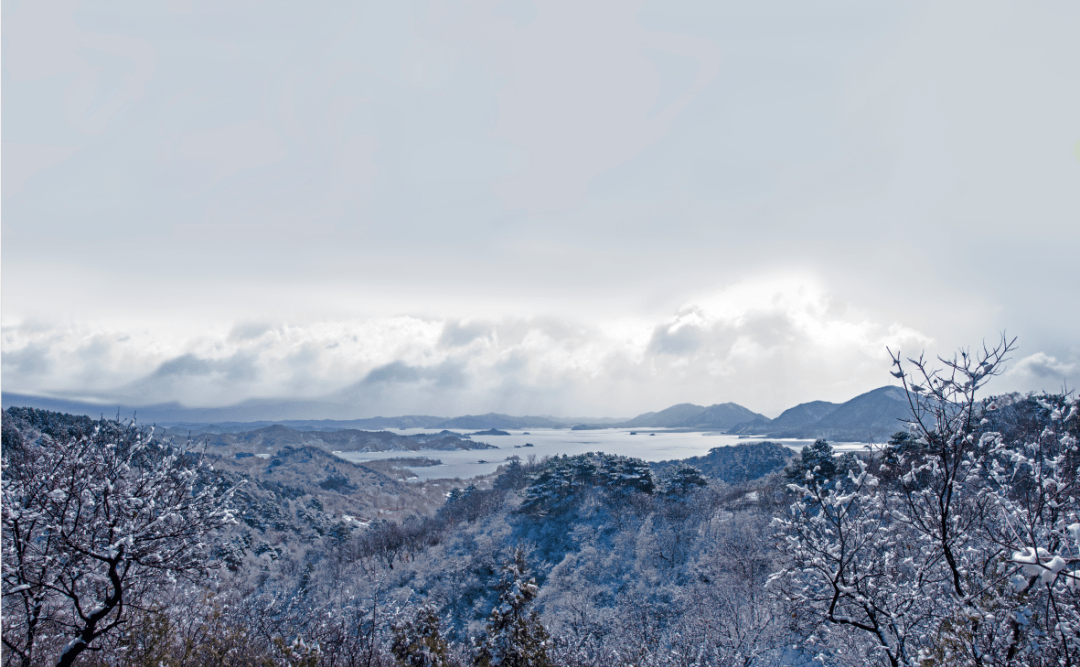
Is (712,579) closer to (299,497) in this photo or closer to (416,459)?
(299,497)

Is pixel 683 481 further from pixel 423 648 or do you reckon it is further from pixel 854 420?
pixel 854 420

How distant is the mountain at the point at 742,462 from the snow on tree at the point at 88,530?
58626 millimetres

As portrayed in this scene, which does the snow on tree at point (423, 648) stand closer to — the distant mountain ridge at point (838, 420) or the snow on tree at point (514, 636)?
the snow on tree at point (514, 636)

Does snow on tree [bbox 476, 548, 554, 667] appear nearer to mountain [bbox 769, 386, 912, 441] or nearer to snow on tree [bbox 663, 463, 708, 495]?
snow on tree [bbox 663, 463, 708, 495]

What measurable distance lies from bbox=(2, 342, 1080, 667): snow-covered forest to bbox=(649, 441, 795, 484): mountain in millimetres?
13874

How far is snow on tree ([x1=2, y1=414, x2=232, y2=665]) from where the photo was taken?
8570mm

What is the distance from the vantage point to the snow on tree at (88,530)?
8.57m

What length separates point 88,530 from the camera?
29.7 feet

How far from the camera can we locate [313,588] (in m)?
40.0

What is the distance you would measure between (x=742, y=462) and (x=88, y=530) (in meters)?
75.8

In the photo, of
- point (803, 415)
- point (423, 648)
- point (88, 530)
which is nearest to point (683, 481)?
point (423, 648)

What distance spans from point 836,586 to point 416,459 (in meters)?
183

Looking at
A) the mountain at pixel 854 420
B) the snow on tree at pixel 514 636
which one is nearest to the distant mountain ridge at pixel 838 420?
the mountain at pixel 854 420

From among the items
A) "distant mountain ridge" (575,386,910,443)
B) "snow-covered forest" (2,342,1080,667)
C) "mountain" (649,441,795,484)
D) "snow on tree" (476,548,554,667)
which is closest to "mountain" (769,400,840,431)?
"distant mountain ridge" (575,386,910,443)
